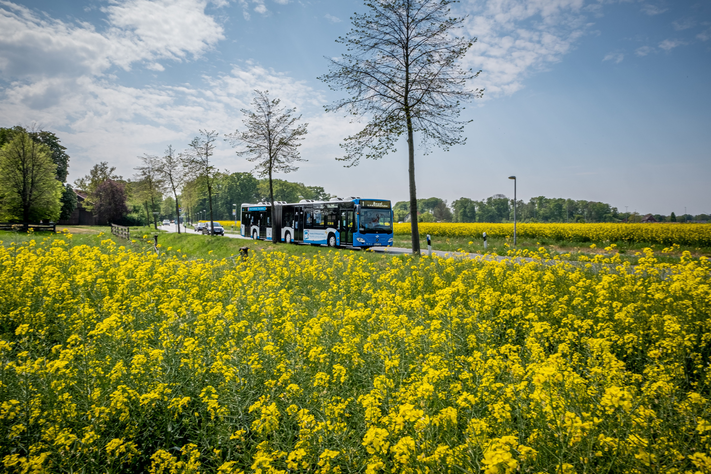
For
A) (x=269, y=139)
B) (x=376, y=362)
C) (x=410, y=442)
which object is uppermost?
(x=269, y=139)

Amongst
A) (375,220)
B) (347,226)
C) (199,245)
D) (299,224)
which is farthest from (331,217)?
(199,245)

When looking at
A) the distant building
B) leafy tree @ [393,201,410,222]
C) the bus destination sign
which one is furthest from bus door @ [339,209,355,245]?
the distant building

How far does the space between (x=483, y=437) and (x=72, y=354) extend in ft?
14.2

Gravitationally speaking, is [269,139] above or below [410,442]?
above

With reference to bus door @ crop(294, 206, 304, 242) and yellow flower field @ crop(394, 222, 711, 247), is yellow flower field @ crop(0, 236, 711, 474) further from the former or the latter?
yellow flower field @ crop(394, 222, 711, 247)

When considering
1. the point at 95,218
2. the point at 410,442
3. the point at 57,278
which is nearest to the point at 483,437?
the point at 410,442

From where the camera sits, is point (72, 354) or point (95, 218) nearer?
point (72, 354)

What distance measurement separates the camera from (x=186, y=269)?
28.1 ft

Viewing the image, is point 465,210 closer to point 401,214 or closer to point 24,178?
point 401,214

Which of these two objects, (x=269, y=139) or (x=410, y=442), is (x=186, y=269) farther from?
(x=269, y=139)

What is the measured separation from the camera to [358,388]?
385 cm

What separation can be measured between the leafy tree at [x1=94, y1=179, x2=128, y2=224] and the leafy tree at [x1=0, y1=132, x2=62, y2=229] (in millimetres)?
23953

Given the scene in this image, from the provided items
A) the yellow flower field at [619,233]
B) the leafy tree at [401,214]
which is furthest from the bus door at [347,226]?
the leafy tree at [401,214]

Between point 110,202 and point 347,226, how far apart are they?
61189 millimetres
